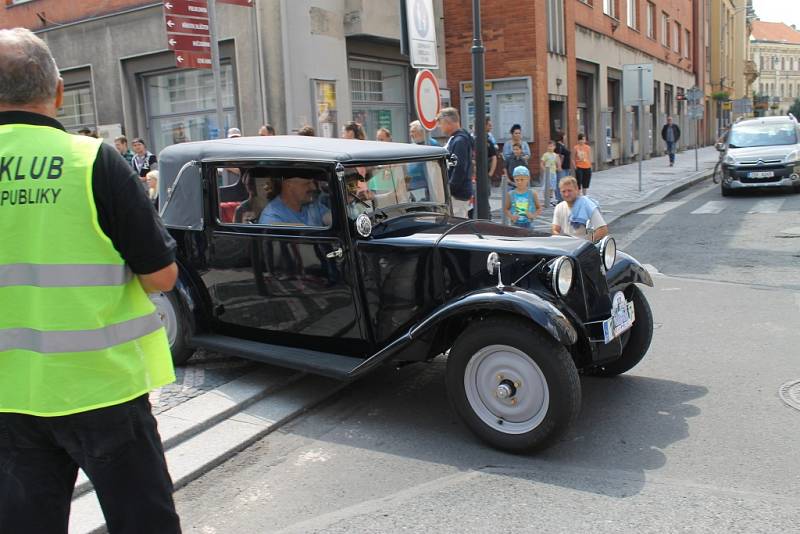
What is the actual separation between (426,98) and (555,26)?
13.8 meters

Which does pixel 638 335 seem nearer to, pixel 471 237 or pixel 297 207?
pixel 471 237

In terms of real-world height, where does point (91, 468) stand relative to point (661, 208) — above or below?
above

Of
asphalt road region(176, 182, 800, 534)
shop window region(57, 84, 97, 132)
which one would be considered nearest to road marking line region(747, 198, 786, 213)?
asphalt road region(176, 182, 800, 534)

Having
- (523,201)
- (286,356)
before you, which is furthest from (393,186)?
(523,201)

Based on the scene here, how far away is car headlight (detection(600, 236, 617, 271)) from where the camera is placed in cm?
454

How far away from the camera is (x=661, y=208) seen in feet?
50.6

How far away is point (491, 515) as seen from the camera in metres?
3.26

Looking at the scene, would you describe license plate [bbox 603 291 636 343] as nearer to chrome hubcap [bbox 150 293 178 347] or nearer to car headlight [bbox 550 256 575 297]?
car headlight [bbox 550 256 575 297]

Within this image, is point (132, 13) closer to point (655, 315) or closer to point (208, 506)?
point (655, 315)

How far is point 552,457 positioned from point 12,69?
3.05 m

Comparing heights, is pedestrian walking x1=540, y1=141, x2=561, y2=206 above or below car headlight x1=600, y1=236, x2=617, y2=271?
above

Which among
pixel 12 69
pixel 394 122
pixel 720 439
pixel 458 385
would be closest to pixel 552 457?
pixel 458 385

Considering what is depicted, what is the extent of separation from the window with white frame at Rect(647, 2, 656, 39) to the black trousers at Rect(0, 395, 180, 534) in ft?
112

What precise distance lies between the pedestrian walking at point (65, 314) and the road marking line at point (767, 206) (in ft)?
46.0
